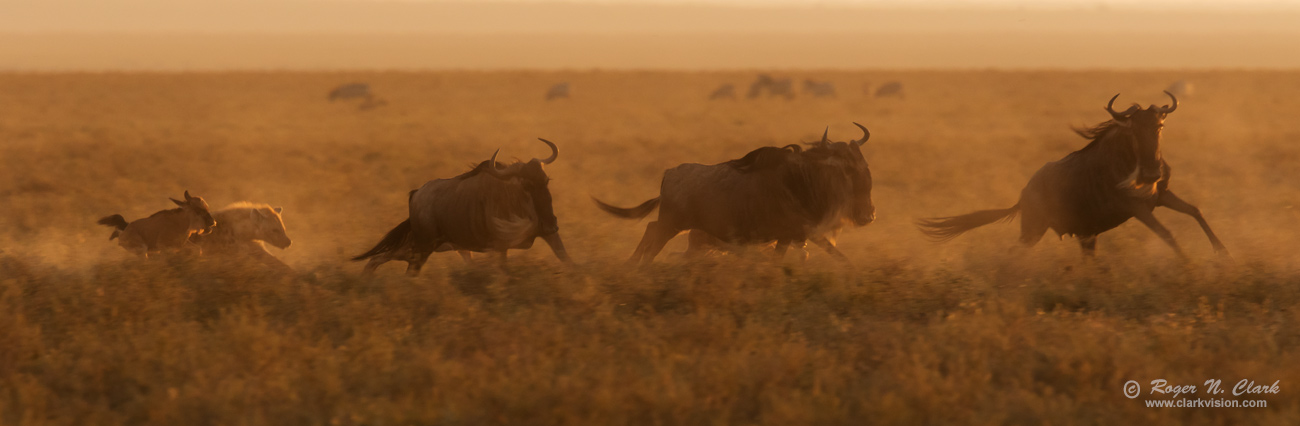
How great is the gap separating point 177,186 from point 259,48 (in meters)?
177

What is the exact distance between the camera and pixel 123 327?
23.8ft

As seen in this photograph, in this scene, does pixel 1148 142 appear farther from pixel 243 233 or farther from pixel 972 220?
pixel 243 233

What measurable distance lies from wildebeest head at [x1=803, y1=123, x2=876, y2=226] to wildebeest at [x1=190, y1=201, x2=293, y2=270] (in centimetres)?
453

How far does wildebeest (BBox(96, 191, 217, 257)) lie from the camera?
956cm

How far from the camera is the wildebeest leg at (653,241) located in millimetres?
9289

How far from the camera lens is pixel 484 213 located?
28.6ft

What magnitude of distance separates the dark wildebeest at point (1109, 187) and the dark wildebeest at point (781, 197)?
1728mm

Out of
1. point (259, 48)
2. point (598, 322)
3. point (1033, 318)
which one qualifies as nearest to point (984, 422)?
point (1033, 318)

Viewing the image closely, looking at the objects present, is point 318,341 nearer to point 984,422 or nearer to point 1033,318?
point 984,422

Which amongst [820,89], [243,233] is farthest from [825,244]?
[820,89]

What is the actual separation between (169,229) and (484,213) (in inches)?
112

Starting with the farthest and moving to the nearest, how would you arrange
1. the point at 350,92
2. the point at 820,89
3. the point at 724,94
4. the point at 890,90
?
the point at 820,89, the point at 724,94, the point at 890,90, the point at 350,92

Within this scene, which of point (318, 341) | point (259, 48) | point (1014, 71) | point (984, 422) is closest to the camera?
point (984, 422)

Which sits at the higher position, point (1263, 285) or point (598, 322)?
point (1263, 285)
